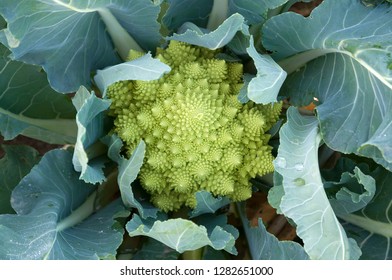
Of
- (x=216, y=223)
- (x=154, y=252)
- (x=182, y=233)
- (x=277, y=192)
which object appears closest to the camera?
(x=182, y=233)

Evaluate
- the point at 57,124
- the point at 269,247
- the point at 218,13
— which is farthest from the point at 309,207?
the point at 57,124

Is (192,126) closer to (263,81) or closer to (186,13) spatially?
(263,81)

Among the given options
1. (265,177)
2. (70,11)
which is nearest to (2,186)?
(70,11)

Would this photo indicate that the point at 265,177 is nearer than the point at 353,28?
No

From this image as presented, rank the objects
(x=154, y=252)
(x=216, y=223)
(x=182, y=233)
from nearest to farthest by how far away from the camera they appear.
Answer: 1. (x=182, y=233)
2. (x=216, y=223)
3. (x=154, y=252)

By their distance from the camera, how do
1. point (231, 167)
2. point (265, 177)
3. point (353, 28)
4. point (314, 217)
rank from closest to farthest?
1. point (314, 217)
2. point (353, 28)
3. point (231, 167)
4. point (265, 177)

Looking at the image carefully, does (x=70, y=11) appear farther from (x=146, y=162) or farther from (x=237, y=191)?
(x=237, y=191)

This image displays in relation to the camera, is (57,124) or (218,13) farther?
(57,124)

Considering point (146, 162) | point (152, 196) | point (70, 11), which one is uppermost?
point (70, 11)
